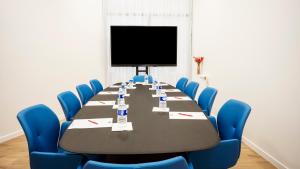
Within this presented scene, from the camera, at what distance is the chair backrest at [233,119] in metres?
1.94

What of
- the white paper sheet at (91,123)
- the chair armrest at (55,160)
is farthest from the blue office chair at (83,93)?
the chair armrest at (55,160)

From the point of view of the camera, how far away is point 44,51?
4598mm

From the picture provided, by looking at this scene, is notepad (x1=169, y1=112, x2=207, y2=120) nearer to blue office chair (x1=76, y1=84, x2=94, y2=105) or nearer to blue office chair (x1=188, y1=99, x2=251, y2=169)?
blue office chair (x1=188, y1=99, x2=251, y2=169)

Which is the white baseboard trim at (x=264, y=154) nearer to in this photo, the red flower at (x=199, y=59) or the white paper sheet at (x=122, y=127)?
the white paper sheet at (x=122, y=127)

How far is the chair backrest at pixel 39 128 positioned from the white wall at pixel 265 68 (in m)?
2.40

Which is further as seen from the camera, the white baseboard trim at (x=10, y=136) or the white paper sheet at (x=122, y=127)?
the white baseboard trim at (x=10, y=136)

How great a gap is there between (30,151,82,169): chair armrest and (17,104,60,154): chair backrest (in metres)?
0.14

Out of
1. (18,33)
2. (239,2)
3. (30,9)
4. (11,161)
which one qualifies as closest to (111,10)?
(30,9)

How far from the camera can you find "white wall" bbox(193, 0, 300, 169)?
2.65 m

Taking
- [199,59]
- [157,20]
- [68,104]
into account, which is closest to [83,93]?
[68,104]

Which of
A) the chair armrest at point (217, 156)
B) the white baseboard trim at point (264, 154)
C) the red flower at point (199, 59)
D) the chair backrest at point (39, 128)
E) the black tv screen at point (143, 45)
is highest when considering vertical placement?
the black tv screen at point (143, 45)

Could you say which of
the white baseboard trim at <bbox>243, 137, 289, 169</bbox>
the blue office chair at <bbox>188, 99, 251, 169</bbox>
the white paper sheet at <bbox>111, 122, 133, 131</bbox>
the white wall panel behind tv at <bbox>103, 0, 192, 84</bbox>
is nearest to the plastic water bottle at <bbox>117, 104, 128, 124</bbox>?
the white paper sheet at <bbox>111, 122, 133, 131</bbox>

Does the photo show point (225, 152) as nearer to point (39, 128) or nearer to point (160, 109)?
point (160, 109)

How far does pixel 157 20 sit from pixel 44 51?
315cm
